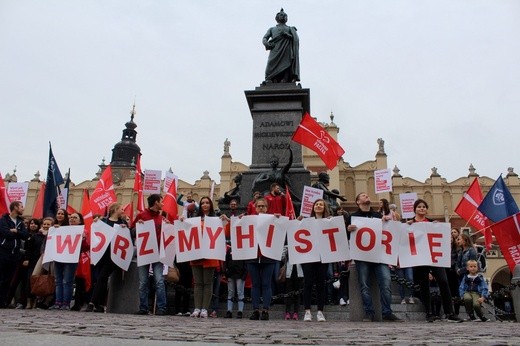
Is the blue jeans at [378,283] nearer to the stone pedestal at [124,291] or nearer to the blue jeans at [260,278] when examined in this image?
the blue jeans at [260,278]

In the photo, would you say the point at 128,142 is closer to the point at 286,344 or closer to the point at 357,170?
the point at 357,170

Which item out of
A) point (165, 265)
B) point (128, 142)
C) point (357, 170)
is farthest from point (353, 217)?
point (128, 142)

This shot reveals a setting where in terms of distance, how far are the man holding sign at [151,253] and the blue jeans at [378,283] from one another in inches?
118

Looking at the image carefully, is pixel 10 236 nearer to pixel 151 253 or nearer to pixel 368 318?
pixel 151 253

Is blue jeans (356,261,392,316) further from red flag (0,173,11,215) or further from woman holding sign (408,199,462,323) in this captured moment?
red flag (0,173,11,215)

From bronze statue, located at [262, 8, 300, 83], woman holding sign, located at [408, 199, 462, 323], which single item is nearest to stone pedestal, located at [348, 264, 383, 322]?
woman holding sign, located at [408, 199, 462, 323]

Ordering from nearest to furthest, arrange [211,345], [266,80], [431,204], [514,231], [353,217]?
[211,345]
[353,217]
[514,231]
[266,80]
[431,204]

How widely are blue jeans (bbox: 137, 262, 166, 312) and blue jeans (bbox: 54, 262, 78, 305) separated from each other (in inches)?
52.5

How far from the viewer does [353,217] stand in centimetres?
634

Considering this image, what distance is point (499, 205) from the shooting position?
31.4ft

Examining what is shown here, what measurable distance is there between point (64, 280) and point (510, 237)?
308 inches

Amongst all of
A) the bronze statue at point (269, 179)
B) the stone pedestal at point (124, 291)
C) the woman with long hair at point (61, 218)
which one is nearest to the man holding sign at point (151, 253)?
the stone pedestal at point (124, 291)

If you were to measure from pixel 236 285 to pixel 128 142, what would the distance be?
5798 cm

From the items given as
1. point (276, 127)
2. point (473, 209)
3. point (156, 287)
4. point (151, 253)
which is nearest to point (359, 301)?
point (156, 287)
